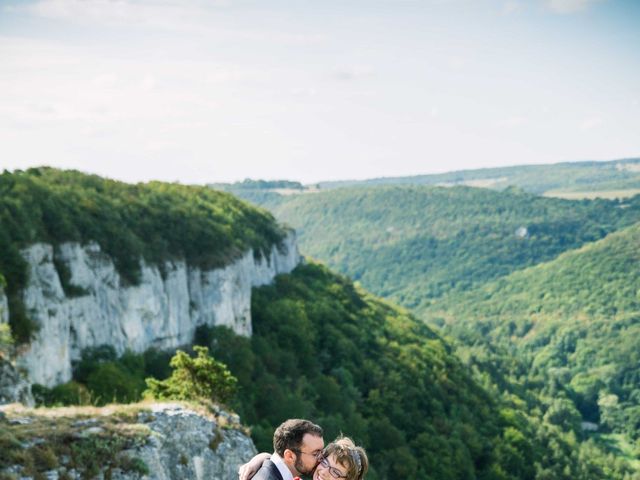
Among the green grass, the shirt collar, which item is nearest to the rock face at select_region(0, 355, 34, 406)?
the green grass

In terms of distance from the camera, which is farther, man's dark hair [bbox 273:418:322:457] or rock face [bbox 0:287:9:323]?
rock face [bbox 0:287:9:323]

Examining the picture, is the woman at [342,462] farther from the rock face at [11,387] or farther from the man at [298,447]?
the rock face at [11,387]

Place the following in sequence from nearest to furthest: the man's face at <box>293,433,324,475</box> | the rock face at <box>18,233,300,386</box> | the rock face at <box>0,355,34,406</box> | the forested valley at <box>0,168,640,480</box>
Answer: the man's face at <box>293,433,324,475</box> < the rock face at <box>0,355,34,406</box> < the rock face at <box>18,233,300,386</box> < the forested valley at <box>0,168,640,480</box>

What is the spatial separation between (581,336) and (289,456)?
17326 centimetres

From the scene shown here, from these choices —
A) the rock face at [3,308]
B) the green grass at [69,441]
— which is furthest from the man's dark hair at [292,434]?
the rock face at [3,308]

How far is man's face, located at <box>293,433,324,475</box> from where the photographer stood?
23.4 ft

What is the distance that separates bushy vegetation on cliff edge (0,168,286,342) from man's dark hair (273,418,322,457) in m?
28.2

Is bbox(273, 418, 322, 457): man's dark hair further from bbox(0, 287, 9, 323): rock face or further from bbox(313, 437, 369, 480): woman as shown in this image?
bbox(0, 287, 9, 323): rock face

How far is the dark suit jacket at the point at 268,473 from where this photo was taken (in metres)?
6.84

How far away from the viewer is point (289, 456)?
7.14 m

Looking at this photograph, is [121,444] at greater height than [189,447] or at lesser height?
greater

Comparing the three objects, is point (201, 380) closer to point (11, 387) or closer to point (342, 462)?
point (11, 387)

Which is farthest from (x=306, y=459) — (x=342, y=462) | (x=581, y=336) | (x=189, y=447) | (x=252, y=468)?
(x=581, y=336)

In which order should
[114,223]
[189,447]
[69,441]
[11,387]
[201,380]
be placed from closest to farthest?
[69,441], [189,447], [11,387], [201,380], [114,223]
